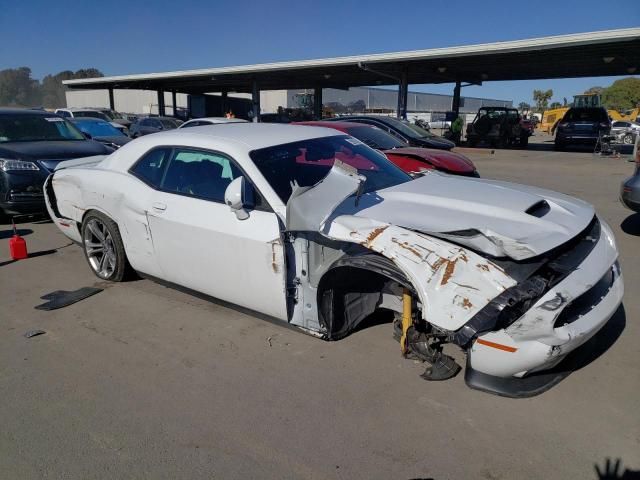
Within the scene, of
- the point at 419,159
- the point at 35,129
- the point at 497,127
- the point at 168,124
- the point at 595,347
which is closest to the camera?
the point at 595,347

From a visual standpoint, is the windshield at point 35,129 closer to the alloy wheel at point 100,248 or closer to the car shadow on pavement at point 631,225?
the alloy wheel at point 100,248

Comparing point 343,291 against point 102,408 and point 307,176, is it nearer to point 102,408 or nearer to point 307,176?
point 307,176

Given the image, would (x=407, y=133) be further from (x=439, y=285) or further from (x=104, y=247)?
(x=439, y=285)

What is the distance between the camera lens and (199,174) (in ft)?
12.5

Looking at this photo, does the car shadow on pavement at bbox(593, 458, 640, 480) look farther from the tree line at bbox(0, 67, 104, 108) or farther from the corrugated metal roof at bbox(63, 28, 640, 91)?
the tree line at bbox(0, 67, 104, 108)

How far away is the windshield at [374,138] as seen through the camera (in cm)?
862

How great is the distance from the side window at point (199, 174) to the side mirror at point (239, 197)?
9.0 inches

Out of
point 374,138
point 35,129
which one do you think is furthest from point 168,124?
point 374,138

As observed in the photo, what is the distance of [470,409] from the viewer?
267 centimetres

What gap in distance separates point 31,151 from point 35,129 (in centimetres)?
108

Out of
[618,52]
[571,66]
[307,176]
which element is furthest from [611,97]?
[307,176]

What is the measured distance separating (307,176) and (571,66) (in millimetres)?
25494

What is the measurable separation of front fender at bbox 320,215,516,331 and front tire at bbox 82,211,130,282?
8.71ft

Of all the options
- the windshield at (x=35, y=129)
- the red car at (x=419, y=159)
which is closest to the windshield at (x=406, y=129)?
the red car at (x=419, y=159)
